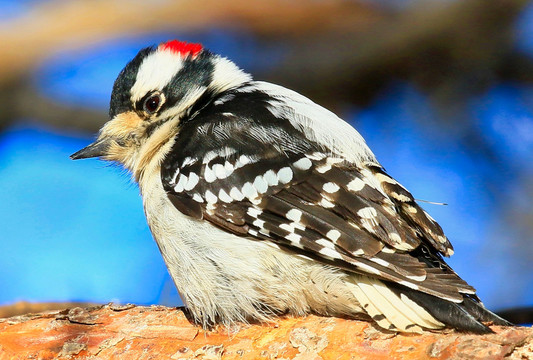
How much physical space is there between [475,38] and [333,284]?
3.18 m

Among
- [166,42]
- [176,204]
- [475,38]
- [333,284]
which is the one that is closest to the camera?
[333,284]

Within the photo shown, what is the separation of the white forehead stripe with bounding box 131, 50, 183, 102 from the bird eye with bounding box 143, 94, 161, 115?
0.13 ft

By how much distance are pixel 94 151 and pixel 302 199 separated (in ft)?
3.80

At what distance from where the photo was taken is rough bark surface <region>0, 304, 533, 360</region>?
192 cm

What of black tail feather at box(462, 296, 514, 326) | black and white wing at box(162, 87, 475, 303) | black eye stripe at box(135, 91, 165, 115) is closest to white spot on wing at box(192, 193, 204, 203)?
black and white wing at box(162, 87, 475, 303)

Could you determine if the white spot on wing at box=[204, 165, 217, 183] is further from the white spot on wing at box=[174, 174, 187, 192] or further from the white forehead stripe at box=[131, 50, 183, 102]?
the white forehead stripe at box=[131, 50, 183, 102]

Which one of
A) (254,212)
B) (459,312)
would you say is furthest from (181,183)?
(459,312)

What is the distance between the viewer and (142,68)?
9.78ft

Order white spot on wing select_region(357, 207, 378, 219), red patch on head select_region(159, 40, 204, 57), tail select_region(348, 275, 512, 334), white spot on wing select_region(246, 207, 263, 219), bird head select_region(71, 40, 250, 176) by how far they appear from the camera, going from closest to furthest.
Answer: tail select_region(348, 275, 512, 334), white spot on wing select_region(357, 207, 378, 219), white spot on wing select_region(246, 207, 263, 219), bird head select_region(71, 40, 250, 176), red patch on head select_region(159, 40, 204, 57)

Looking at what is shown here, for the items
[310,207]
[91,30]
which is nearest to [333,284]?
[310,207]

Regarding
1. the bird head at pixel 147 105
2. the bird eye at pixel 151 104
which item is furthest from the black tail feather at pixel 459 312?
the bird eye at pixel 151 104

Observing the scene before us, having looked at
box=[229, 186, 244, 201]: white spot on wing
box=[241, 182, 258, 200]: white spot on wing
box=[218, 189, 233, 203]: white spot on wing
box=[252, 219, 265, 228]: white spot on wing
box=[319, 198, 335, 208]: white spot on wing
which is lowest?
box=[252, 219, 265, 228]: white spot on wing

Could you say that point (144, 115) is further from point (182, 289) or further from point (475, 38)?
point (475, 38)

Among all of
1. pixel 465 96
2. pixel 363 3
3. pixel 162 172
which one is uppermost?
pixel 363 3
